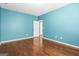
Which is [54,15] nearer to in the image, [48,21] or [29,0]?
[48,21]

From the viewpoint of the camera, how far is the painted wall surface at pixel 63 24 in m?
3.58

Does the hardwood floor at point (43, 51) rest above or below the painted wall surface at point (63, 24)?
below

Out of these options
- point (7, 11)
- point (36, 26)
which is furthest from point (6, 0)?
point (36, 26)

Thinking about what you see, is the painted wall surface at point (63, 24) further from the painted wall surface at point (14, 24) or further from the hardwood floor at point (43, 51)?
the painted wall surface at point (14, 24)

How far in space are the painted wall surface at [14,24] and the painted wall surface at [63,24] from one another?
2.44 feet

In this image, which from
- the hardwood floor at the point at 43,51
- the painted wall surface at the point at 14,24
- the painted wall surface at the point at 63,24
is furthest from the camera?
the painted wall surface at the point at 14,24

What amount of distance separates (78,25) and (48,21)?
145 cm

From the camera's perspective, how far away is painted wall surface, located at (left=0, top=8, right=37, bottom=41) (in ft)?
13.7

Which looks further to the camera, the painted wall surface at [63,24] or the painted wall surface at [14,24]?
the painted wall surface at [14,24]

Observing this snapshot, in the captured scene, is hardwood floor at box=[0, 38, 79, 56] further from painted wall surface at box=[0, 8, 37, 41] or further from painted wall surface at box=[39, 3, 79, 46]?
painted wall surface at box=[0, 8, 37, 41]

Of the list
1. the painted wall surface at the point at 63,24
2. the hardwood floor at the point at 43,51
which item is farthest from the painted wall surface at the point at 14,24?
the hardwood floor at the point at 43,51

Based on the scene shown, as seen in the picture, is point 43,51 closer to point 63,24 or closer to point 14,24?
point 63,24

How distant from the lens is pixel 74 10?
3.55 m

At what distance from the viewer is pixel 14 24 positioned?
4492 mm
